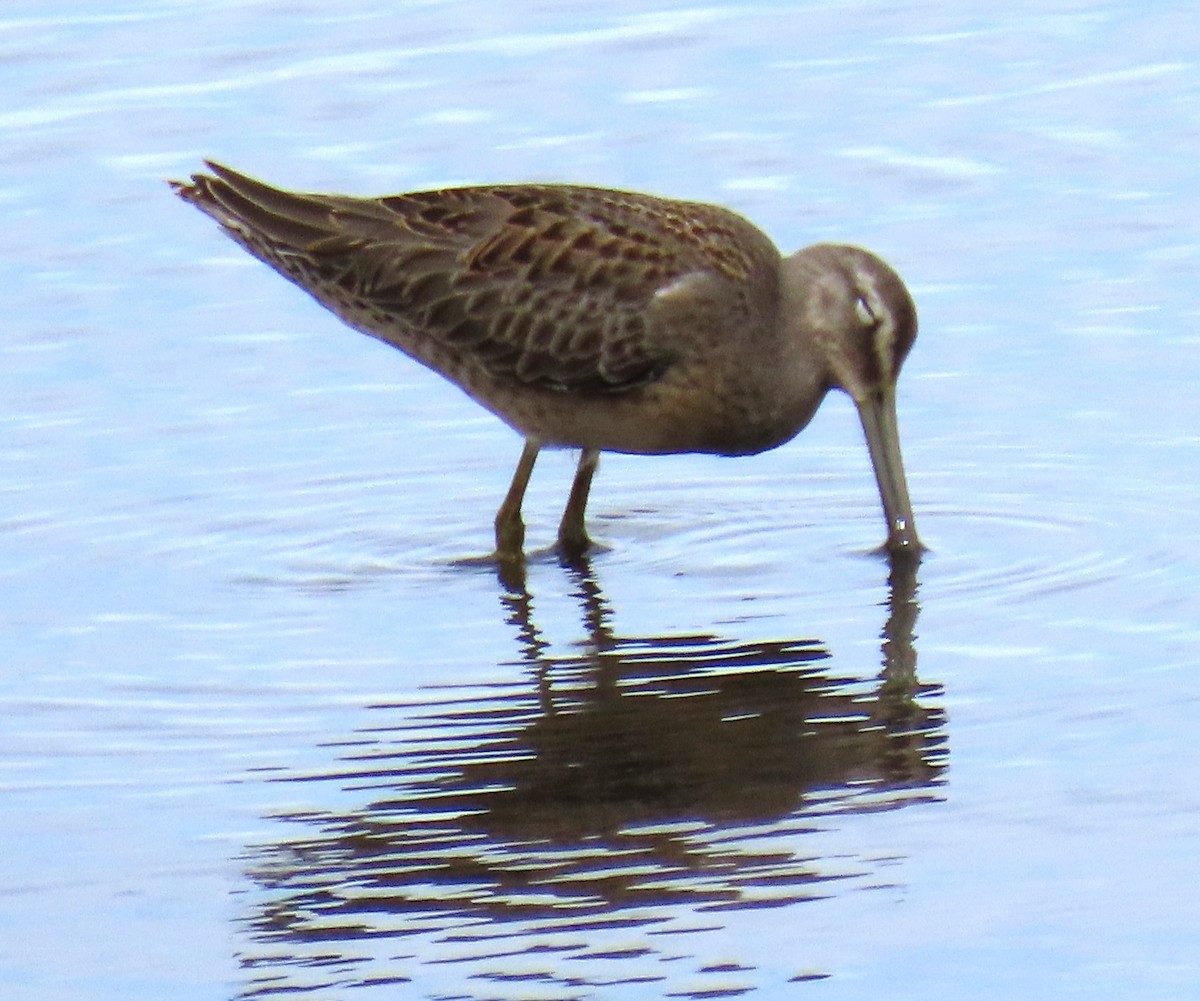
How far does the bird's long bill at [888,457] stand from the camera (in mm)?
8367

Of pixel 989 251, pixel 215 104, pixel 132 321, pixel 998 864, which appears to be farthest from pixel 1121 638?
pixel 215 104

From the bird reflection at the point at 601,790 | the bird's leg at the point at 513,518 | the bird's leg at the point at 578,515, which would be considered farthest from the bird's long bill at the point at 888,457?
the bird's leg at the point at 513,518

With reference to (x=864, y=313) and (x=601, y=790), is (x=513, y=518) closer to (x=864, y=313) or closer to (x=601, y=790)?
(x=864, y=313)

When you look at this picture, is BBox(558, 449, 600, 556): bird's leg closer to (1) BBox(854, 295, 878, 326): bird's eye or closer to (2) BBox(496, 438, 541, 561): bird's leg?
(2) BBox(496, 438, 541, 561): bird's leg

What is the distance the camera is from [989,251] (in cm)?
1066

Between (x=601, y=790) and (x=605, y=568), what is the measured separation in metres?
1.97

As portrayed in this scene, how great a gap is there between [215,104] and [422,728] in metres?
6.26

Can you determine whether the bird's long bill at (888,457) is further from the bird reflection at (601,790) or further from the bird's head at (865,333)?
the bird reflection at (601,790)

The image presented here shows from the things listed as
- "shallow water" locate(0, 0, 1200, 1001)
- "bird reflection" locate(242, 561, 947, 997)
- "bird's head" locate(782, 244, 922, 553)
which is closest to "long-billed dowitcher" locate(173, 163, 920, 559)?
"bird's head" locate(782, 244, 922, 553)

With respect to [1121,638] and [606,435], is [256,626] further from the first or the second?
[1121,638]

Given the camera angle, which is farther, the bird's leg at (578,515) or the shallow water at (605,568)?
the bird's leg at (578,515)

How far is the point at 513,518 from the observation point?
8.75 metres

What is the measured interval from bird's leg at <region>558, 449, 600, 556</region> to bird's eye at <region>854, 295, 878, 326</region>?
0.96 meters

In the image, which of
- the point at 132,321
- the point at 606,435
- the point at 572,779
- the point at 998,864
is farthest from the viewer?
the point at 132,321
